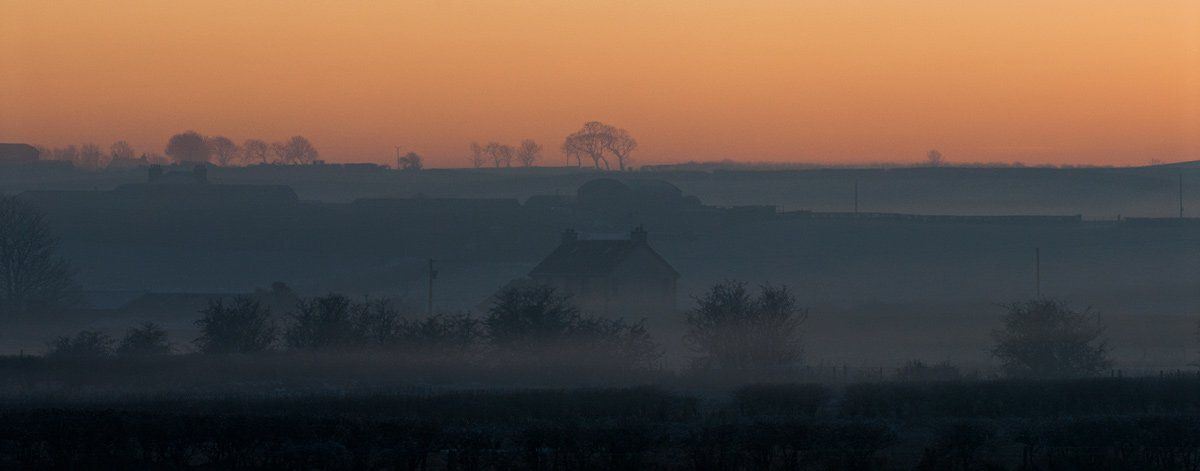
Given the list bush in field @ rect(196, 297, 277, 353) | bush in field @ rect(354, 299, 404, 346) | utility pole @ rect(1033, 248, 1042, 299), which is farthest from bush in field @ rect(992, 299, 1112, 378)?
utility pole @ rect(1033, 248, 1042, 299)

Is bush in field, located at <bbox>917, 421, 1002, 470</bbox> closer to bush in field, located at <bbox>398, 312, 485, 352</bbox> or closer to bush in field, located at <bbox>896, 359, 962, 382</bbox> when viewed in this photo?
bush in field, located at <bbox>896, 359, 962, 382</bbox>

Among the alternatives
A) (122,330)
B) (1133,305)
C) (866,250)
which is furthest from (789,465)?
(866,250)

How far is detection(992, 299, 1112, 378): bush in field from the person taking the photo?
44.8 meters

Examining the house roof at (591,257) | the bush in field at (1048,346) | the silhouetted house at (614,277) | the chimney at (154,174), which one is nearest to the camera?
the bush in field at (1048,346)

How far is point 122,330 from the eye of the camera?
217 ft

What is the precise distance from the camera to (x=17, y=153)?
525ft

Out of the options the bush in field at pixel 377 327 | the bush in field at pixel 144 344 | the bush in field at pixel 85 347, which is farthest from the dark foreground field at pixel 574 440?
the bush in field at pixel 144 344

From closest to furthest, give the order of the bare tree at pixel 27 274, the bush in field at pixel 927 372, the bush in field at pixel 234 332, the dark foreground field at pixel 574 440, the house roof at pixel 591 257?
the dark foreground field at pixel 574 440
the bush in field at pixel 927 372
the bush in field at pixel 234 332
the house roof at pixel 591 257
the bare tree at pixel 27 274

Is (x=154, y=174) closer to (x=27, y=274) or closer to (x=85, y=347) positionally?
(x=27, y=274)

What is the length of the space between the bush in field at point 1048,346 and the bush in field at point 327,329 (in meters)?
17.9

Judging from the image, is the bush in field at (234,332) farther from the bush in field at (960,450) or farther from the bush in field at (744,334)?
the bush in field at (960,450)

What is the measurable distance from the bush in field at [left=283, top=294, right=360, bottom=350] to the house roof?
59.3ft

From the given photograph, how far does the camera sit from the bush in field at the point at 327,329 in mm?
47250

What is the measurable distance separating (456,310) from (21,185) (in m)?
81.1
